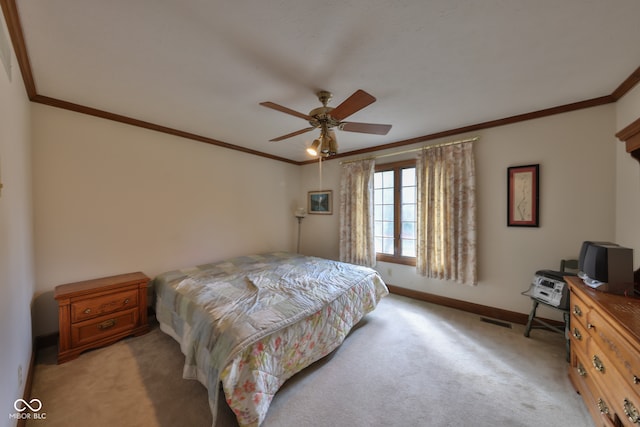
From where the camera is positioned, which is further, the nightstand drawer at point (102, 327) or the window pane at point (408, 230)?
the window pane at point (408, 230)

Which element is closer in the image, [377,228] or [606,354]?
[606,354]

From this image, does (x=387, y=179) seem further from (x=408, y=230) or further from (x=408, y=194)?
(x=408, y=230)

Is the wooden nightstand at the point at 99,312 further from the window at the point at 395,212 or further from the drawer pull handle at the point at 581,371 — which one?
the drawer pull handle at the point at 581,371

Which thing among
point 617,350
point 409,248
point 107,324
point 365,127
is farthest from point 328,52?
point 107,324

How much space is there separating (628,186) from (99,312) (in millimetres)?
5034

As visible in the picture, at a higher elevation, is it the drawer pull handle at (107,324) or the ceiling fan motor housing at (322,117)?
the ceiling fan motor housing at (322,117)

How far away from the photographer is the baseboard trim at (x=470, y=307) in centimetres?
267

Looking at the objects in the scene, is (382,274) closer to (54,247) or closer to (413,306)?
(413,306)

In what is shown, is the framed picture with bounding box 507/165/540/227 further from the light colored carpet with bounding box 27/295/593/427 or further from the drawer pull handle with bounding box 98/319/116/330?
the drawer pull handle with bounding box 98/319/116/330

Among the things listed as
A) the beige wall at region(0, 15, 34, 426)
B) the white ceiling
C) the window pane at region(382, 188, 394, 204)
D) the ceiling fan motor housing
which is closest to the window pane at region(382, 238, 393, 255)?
the window pane at region(382, 188, 394, 204)

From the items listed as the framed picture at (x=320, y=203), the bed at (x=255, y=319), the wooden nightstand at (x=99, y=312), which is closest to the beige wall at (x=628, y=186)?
the bed at (x=255, y=319)

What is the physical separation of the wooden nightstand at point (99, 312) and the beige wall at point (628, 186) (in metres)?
4.57

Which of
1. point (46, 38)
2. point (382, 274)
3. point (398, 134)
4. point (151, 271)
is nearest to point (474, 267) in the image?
point (382, 274)

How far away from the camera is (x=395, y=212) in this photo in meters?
3.65
